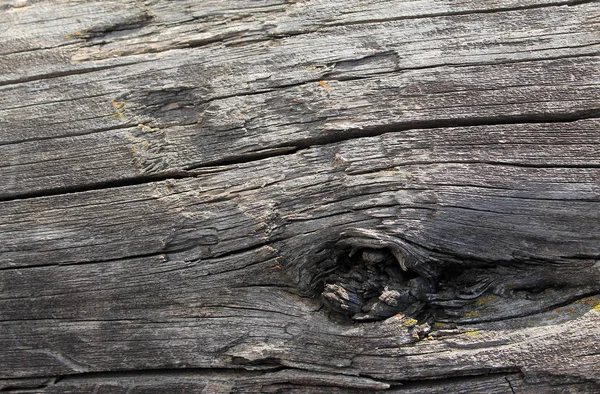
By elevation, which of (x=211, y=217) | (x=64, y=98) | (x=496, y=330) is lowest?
(x=496, y=330)

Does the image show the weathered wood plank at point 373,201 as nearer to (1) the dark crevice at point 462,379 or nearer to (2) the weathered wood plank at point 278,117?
(2) the weathered wood plank at point 278,117

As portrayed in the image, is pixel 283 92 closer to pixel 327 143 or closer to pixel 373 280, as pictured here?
pixel 327 143

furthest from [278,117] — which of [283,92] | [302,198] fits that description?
[302,198]

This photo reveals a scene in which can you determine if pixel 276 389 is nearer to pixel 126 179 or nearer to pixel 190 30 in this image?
pixel 126 179

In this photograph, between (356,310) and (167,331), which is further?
(167,331)

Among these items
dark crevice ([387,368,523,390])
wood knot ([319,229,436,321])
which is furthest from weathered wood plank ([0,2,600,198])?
dark crevice ([387,368,523,390])

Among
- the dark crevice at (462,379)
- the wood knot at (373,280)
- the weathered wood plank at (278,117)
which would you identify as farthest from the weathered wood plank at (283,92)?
the dark crevice at (462,379)

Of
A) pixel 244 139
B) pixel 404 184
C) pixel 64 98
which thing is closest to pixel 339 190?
pixel 404 184

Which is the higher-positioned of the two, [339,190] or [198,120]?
[198,120]
